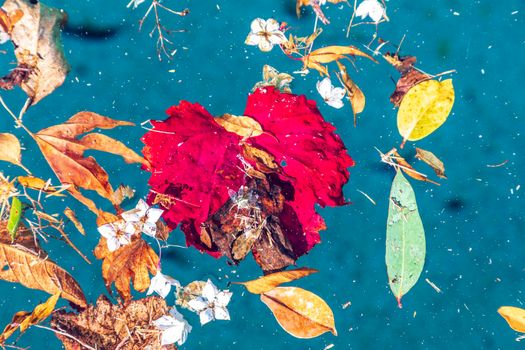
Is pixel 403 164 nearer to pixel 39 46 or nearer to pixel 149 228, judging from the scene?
pixel 149 228

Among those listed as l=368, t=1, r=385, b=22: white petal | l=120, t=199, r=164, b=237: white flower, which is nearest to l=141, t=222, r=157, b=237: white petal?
l=120, t=199, r=164, b=237: white flower

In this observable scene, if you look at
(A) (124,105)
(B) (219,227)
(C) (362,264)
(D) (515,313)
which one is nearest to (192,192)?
(B) (219,227)

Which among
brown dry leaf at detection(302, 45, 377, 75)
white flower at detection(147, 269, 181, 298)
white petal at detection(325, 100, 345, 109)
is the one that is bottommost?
white flower at detection(147, 269, 181, 298)

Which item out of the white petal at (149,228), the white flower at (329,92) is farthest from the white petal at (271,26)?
the white petal at (149,228)

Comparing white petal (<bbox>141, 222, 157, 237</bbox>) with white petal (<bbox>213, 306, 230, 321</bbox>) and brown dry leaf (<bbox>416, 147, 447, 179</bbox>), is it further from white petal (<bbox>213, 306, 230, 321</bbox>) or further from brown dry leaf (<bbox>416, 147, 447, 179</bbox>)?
brown dry leaf (<bbox>416, 147, 447, 179</bbox>)

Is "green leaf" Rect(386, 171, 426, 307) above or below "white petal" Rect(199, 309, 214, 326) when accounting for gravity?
above

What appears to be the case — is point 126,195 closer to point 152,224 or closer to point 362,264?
point 152,224

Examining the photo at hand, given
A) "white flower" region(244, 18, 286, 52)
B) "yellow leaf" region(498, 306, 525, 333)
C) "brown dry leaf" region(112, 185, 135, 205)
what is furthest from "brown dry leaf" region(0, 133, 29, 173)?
"yellow leaf" region(498, 306, 525, 333)
